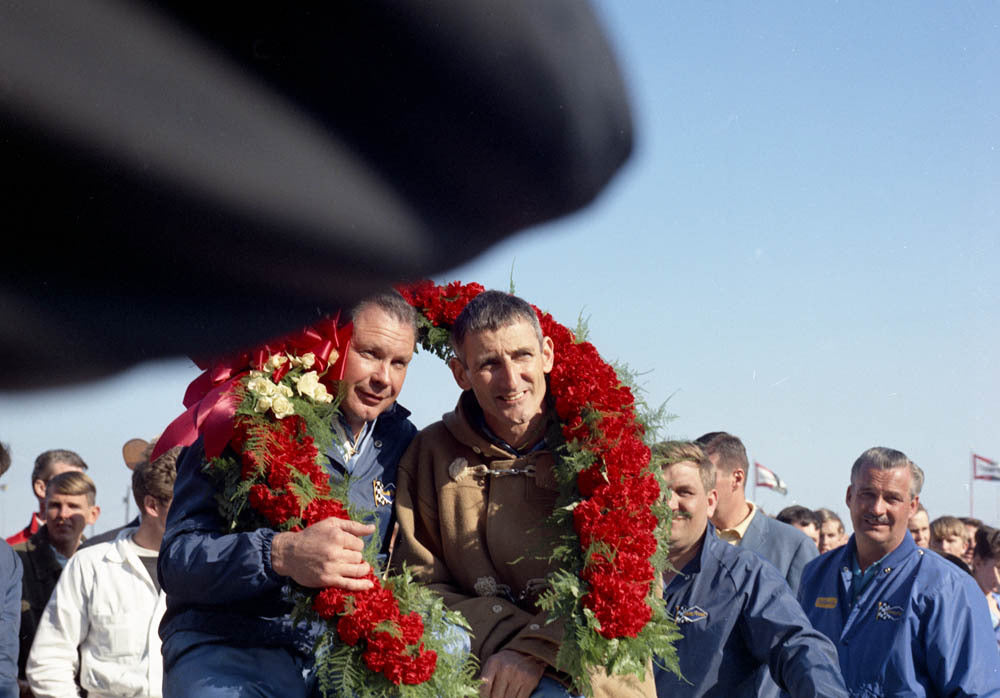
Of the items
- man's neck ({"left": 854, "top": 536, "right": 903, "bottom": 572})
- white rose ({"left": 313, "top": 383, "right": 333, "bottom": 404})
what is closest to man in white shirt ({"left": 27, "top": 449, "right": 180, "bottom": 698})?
white rose ({"left": 313, "top": 383, "right": 333, "bottom": 404})

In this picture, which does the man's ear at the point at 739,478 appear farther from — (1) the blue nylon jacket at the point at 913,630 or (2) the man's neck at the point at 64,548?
(2) the man's neck at the point at 64,548

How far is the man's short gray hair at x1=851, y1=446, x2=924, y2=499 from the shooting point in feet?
20.1

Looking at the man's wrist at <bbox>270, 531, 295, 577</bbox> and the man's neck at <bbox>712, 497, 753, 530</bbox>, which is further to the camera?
the man's neck at <bbox>712, 497, 753, 530</bbox>

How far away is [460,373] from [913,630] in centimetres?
272

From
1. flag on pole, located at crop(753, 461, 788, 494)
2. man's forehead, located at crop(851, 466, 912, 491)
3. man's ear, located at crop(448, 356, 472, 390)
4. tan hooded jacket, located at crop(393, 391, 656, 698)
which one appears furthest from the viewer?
flag on pole, located at crop(753, 461, 788, 494)

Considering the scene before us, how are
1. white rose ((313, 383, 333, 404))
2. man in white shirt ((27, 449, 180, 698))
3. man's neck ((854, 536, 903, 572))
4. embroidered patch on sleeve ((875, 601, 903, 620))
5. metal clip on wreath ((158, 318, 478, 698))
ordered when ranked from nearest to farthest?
metal clip on wreath ((158, 318, 478, 698)), white rose ((313, 383, 333, 404)), man in white shirt ((27, 449, 180, 698)), embroidered patch on sleeve ((875, 601, 903, 620)), man's neck ((854, 536, 903, 572))

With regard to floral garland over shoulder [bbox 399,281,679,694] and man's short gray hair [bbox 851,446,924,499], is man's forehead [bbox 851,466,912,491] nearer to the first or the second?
man's short gray hair [bbox 851,446,924,499]

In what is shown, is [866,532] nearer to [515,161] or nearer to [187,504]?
[187,504]

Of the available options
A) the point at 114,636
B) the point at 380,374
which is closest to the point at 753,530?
the point at 380,374

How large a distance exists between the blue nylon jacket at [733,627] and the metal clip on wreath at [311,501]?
1.35 m

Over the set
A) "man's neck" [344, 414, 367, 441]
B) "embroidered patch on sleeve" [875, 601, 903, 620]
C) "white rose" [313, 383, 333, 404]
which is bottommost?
"embroidered patch on sleeve" [875, 601, 903, 620]

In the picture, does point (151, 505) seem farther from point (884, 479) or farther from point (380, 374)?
point (884, 479)

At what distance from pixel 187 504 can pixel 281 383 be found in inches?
18.5

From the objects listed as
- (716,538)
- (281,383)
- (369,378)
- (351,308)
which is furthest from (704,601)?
(351,308)
